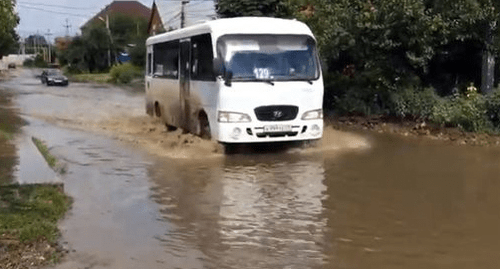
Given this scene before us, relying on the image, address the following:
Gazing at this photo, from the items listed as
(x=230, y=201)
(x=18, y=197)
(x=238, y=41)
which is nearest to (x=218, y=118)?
(x=238, y=41)

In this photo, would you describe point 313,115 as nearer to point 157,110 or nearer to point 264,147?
point 264,147

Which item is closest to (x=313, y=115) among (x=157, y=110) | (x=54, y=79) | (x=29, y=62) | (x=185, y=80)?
(x=185, y=80)

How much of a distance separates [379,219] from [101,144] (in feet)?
30.4

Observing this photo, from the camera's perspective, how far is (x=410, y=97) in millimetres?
18922

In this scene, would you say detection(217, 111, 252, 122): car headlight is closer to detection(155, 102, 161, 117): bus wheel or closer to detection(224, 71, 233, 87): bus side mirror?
detection(224, 71, 233, 87): bus side mirror

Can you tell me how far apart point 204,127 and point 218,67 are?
178cm

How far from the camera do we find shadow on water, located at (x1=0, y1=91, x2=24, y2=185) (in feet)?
35.9

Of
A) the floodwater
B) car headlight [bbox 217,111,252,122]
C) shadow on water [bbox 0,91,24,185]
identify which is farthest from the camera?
car headlight [bbox 217,111,252,122]

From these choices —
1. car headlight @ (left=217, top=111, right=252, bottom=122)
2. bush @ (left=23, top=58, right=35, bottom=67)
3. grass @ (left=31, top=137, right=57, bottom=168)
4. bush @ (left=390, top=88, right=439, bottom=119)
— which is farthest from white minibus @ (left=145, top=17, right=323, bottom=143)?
bush @ (left=23, top=58, right=35, bottom=67)

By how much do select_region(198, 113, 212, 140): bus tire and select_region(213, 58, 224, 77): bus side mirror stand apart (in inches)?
54.3

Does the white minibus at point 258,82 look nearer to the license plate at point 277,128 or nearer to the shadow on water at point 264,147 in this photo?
the license plate at point 277,128

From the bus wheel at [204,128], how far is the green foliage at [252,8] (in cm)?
1448

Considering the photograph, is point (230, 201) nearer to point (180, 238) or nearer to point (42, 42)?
point (180, 238)

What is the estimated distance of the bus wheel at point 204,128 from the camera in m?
13.9
